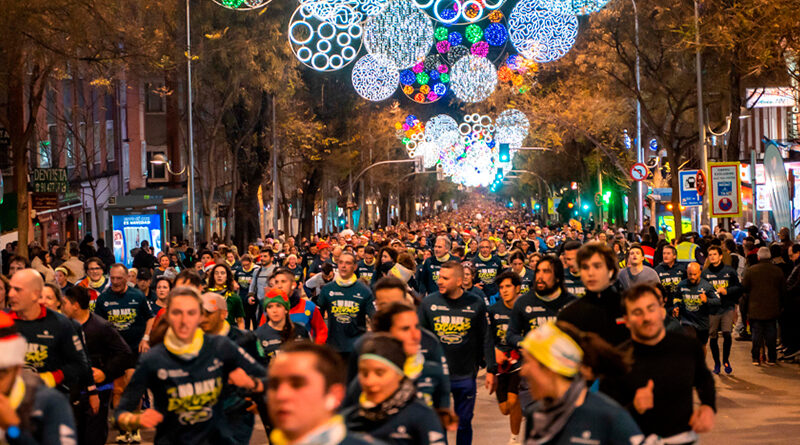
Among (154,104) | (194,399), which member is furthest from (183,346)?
(154,104)

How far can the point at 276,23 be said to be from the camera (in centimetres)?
3753

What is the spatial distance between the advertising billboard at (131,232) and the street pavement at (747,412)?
66.4 ft

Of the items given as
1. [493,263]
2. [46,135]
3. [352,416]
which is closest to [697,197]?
[493,263]

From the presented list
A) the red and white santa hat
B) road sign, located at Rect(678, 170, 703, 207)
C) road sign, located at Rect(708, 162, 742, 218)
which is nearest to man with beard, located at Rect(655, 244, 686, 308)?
road sign, located at Rect(708, 162, 742, 218)

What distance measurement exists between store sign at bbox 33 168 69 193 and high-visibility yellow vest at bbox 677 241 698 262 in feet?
62.0

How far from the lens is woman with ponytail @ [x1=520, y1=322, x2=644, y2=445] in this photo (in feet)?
15.3

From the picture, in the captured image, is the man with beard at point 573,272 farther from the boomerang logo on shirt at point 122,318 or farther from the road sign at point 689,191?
the road sign at point 689,191

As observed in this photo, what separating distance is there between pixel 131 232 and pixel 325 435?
32.5m

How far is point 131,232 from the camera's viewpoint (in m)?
35.2

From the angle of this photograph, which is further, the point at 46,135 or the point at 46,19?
the point at 46,135

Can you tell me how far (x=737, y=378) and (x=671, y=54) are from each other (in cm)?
2144

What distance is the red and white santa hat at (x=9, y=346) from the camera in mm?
4809

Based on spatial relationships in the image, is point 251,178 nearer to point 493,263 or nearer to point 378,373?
point 493,263

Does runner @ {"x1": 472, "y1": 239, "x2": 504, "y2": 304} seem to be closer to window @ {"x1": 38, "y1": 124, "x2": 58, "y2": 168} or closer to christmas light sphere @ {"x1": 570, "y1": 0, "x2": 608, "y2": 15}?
christmas light sphere @ {"x1": 570, "y1": 0, "x2": 608, "y2": 15}
